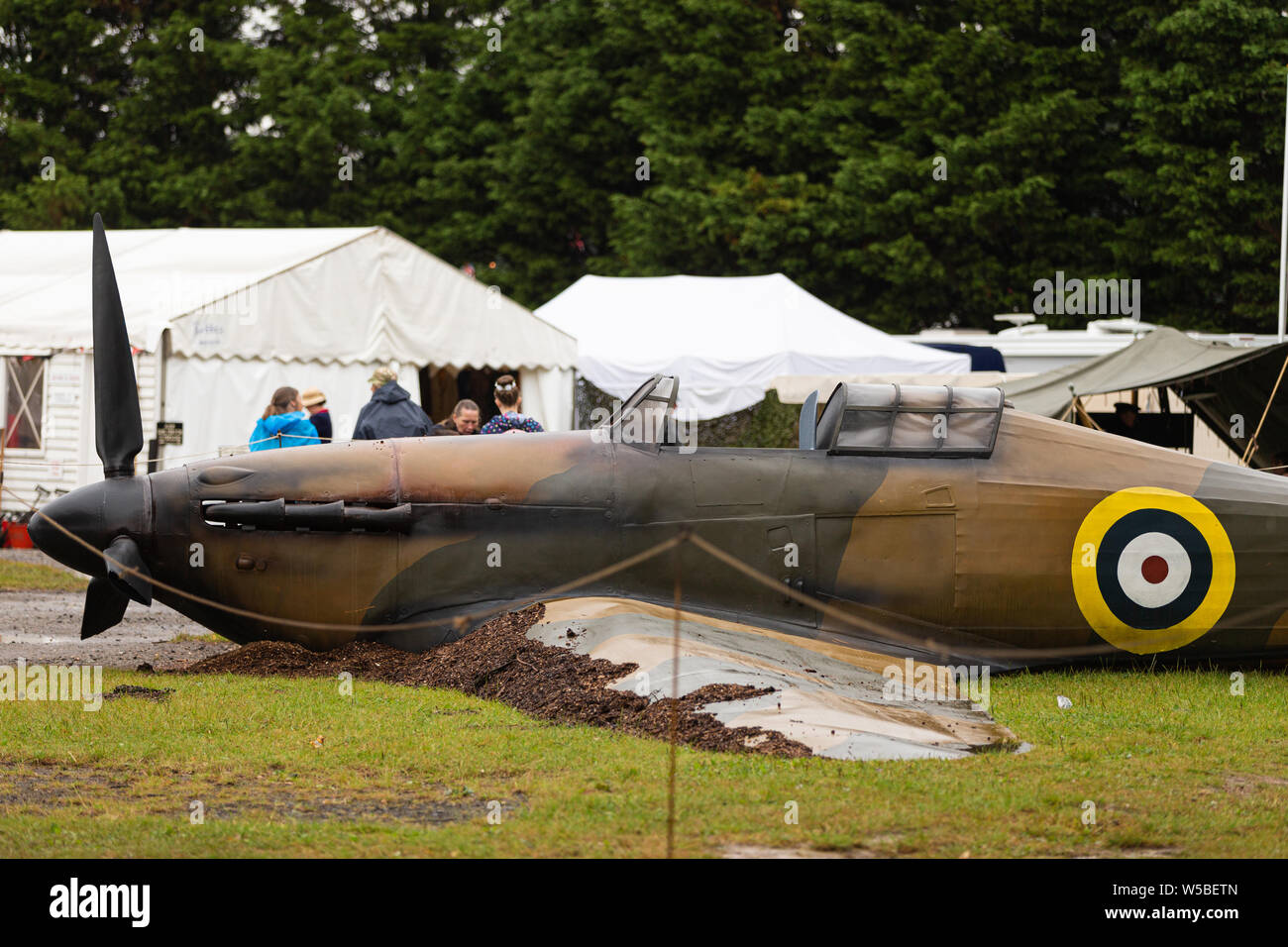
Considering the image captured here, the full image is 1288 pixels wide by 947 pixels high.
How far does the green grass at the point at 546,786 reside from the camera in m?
5.82

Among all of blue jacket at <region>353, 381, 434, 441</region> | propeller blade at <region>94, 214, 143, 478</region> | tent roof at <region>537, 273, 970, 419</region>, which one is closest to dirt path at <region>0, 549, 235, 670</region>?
propeller blade at <region>94, 214, 143, 478</region>

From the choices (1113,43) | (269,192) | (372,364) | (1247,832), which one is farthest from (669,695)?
(269,192)

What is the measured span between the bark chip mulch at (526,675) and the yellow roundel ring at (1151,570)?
11.8 ft

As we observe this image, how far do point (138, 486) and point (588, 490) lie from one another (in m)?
3.12

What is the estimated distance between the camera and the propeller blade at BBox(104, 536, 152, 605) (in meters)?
9.47

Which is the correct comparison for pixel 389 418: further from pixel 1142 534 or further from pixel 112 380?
pixel 1142 534

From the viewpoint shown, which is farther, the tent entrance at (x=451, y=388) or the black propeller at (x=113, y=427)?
the tent entrance at (x=451, y=388)

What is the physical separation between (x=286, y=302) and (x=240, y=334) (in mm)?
848

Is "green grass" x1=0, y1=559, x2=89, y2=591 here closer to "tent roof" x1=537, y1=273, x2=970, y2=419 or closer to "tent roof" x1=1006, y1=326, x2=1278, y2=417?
"tent roof" x1=537, y1=273, x2=970, y2=419

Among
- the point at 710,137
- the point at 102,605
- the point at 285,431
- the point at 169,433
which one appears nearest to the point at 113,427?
the point at 102,605

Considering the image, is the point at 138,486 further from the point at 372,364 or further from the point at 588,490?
the point at 372,364

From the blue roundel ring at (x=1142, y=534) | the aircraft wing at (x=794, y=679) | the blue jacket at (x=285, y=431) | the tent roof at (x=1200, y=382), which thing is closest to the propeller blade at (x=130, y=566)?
the aircraft wing at (x=794, y=679)

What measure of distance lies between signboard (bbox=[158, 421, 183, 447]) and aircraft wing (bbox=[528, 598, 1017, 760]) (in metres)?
10.2

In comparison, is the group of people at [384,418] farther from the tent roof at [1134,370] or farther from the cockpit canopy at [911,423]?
the tent roof at [1134,370]
